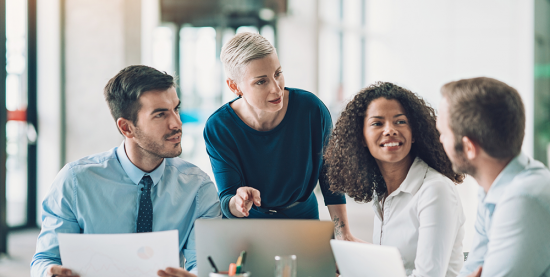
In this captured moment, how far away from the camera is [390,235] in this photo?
5.24ft

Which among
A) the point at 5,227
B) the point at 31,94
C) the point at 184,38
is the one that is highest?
the point at 184,38

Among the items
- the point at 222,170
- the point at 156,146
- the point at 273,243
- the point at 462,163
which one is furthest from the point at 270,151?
the point at 462,163

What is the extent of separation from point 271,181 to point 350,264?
2.71 feet

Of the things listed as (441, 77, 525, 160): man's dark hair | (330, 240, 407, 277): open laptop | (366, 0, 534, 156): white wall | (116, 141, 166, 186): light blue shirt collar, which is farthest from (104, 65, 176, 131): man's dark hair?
(366, 0, 534, 156): white wall

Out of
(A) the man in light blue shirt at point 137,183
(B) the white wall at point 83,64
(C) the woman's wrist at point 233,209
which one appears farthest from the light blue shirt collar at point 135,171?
(B) the white wall at point 83,64

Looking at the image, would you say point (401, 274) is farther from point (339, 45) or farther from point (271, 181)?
point (339, 45)

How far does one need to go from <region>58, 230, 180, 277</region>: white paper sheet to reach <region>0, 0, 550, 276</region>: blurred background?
2.87 meters

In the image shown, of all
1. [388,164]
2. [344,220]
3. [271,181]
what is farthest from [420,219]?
[271,181]

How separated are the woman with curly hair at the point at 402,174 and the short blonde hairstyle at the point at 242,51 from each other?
405 millimetres

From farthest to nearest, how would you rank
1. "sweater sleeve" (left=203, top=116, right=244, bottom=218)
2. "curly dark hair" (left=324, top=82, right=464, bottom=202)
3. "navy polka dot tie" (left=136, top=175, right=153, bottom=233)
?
"sweater sleeve" (left=203, top=116, right=244, bottom=218), "curly dark hair" (left=324, top=82, right=464, bottom=202), "navy polka dot tie" (left=136, top=175, right=153, bottom=233)

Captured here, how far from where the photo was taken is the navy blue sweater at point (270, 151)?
6.10ft

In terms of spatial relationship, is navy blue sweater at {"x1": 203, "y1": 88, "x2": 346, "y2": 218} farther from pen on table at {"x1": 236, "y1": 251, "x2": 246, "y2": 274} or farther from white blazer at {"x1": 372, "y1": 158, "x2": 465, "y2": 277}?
pen on table at {"x1": 236, "y1": 251, "x2": 246, "y2": 274}

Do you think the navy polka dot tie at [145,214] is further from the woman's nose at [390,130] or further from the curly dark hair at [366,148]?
the woman's nose at [390,130]

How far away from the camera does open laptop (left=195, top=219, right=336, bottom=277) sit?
3.67 feet
